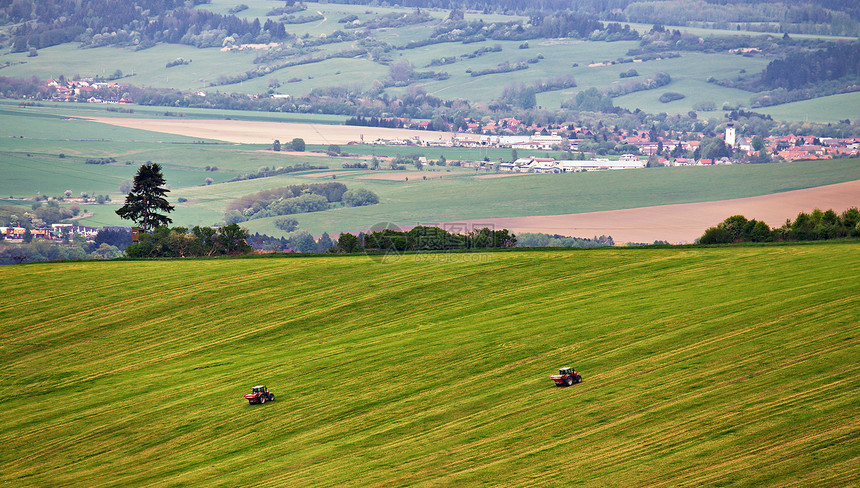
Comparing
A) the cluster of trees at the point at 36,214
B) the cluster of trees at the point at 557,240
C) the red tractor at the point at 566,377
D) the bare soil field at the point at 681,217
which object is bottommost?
the red tractor at the point at 566,377

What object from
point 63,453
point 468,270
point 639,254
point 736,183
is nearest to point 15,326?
point 63,453

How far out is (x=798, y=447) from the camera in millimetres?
23969

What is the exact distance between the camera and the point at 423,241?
57.9 metres

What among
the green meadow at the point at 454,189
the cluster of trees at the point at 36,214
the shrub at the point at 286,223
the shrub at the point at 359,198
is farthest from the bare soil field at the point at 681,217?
the cluster of trees at the point at 36,214

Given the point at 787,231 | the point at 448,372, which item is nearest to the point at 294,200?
the point at 787,231

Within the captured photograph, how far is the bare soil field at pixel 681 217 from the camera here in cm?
11700

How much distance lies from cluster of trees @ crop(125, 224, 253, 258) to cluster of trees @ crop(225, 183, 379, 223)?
9956cm

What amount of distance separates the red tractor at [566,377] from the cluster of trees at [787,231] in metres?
27.9

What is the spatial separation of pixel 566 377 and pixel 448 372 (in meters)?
5.11

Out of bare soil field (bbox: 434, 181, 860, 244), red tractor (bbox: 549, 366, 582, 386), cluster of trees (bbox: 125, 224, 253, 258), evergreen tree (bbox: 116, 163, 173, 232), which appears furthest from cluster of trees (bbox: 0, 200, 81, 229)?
red tractor (bbox: 549, 366, 582, 386)

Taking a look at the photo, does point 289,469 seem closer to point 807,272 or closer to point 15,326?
point 15,326

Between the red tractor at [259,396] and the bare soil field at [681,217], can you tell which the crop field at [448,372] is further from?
the bare soil field at [681,217]

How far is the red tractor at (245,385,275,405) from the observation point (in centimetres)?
3206

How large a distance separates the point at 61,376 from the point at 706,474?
Result: 28.1m
